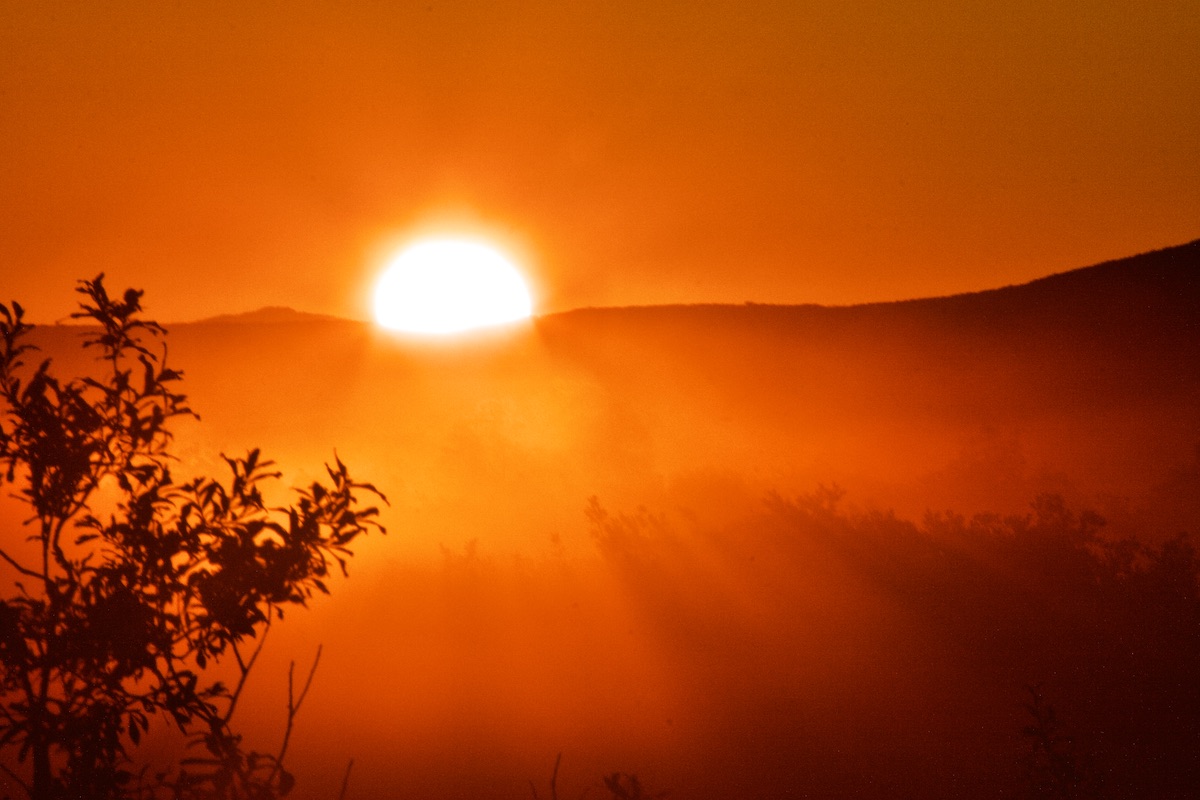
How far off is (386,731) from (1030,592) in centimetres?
737

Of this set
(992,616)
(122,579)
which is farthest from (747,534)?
(122,579)

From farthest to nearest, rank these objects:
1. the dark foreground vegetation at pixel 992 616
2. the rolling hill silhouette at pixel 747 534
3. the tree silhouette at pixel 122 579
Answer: the rolling hill silhouette at pixel 747 534
the dark foreground vegetation at pixel 992 616
the tree silhouette at pixel 122 579

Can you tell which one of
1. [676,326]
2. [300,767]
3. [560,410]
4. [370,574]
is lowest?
[300,767]

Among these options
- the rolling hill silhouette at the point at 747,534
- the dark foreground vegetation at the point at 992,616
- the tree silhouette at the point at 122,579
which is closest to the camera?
the tree silhouette at the point at 122,579

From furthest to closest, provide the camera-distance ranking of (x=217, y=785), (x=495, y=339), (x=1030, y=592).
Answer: (x=495, y=339) → (x=1030, y=592) → (x=217, y=785)

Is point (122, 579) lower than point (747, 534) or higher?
lower

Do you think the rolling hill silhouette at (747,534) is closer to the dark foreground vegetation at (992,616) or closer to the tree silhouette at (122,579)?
the dark foreground vegetation at (992,616)

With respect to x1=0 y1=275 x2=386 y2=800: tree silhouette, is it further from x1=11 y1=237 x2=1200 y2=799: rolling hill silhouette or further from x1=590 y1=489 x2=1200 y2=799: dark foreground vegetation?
x1=11 y1=237 x2=1200 y2=799: rolling hill silhouette

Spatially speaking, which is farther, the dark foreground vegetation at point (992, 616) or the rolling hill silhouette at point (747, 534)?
the rolling hill silhouette at point (747, 534)

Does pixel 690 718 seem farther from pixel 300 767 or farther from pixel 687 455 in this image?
pixel 300 767

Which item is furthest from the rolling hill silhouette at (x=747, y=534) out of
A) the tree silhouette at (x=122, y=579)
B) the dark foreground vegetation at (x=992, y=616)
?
the tree silhouette at (x=122, y=579)

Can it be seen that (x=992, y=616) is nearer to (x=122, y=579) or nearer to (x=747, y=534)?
(x=747, y=534)

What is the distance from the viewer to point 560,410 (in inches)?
492

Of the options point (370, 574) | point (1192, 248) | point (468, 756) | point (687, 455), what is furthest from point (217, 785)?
point (1192, 248)
